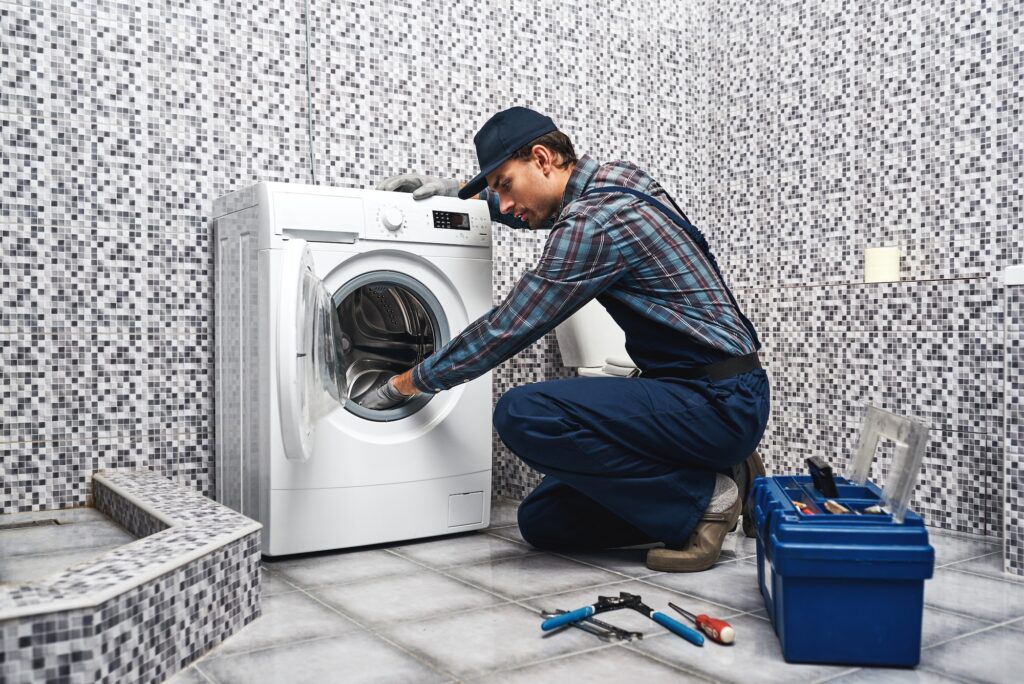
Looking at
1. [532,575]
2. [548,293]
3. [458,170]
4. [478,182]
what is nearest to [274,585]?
[532,575]

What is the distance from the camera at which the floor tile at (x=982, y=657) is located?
4.42 feet

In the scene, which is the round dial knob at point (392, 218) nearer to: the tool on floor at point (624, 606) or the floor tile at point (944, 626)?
the tool on floor at point (624, 606)

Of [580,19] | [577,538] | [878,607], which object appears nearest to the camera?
[878,607]

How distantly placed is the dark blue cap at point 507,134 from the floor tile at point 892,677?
1403mm

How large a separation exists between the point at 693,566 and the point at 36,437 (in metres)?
1.75

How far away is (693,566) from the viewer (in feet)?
6.40

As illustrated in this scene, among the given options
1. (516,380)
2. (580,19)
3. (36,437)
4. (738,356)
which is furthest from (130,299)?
(580,19)

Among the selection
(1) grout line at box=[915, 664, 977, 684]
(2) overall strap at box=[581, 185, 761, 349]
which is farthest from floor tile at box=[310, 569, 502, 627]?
(2) overall strap at box=[581, 185, 761, 349]

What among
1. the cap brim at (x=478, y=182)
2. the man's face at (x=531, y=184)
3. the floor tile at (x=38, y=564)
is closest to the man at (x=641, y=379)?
the man's face at (x=531, y=184)

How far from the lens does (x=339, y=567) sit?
202 cm

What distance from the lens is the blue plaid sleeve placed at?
190 centimetres

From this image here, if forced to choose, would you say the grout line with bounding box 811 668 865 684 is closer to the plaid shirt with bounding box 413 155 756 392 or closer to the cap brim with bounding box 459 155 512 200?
the plaid shirt with bounding box 413 155 756 392

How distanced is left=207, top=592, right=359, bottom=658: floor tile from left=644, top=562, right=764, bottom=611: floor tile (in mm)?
728

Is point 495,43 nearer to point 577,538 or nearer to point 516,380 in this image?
point 516,380
